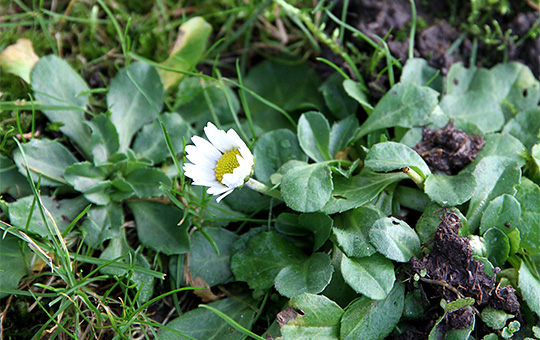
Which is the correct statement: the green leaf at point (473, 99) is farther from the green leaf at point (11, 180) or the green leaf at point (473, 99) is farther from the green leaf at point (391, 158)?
the green leaf at point (11, 180)

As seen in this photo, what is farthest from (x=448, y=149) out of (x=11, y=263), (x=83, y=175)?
(x=11, y=263)

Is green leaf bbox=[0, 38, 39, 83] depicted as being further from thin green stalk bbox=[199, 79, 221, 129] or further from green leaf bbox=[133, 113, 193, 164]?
thin green stalk bbox=[199, 79, 221, 129]

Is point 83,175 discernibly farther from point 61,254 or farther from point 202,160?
point 202,160

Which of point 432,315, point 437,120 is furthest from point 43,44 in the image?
point 432,315

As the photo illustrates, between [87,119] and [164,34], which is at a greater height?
[164,34]

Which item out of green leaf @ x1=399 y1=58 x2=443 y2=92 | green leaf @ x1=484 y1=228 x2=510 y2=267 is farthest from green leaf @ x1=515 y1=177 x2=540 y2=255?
green leaf @ x1=399 y1=58 x2=443 y2=92

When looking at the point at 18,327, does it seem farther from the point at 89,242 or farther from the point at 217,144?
the point at 217,144
